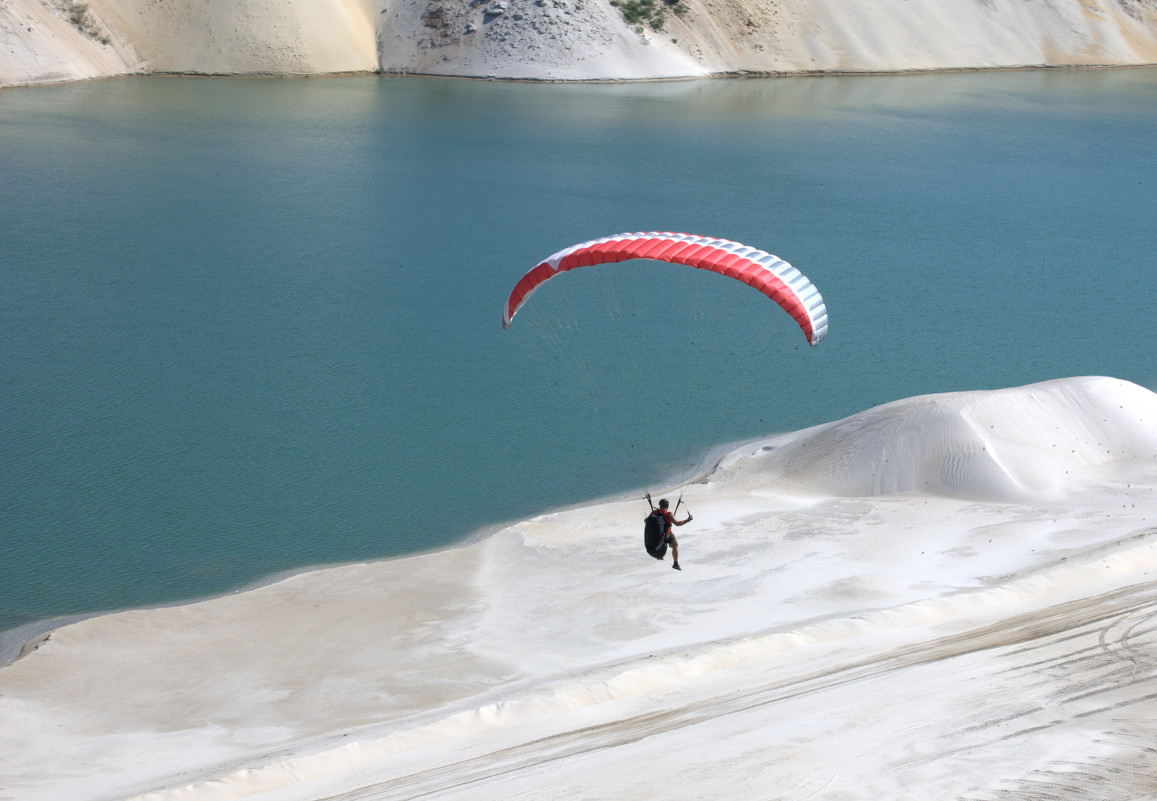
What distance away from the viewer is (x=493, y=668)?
11844 millimetres

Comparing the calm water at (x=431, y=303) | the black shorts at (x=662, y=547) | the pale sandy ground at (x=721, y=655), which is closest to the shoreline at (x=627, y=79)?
Result: the calm water at (x=431, y=303)

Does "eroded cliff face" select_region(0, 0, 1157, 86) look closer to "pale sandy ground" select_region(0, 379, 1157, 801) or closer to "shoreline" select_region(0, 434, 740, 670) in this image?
"shoreline" select_region(0, 434, 740, 670)

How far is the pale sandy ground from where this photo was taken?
9.81 metres

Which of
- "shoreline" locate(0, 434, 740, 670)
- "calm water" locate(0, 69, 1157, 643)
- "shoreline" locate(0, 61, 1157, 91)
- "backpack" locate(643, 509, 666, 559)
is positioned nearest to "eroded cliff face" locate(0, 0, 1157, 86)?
"shoreline" locate(0, 61, 1157, 91)

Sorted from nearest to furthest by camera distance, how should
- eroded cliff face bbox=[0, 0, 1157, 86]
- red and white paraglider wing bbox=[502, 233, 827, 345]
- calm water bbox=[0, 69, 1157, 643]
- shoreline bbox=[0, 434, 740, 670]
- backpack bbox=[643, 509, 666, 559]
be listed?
backpack bbox=[643, 509, 666, 559] < red and white paraglider wing bbox=[502, 233, 827, 345] < shoreline bbox=[0, 434, 740, 670] < calm water bbox=[0, 69, 1157, 643] < eroded cliff face bbox=[0, 0, 1157, 86]

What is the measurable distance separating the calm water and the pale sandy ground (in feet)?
8.70

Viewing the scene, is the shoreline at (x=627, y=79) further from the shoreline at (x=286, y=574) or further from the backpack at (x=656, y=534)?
the backpack at (x=656, y=534)

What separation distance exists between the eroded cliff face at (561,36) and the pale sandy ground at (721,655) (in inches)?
1600

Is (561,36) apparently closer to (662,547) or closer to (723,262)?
(723,262)

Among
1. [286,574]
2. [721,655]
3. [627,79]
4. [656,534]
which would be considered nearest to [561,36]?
[627,79]

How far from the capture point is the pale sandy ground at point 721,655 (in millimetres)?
9812

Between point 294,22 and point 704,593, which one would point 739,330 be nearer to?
point 704,593

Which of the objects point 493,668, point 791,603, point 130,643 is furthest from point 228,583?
point 791,603

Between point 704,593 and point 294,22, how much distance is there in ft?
150
